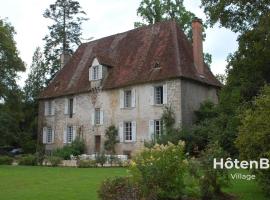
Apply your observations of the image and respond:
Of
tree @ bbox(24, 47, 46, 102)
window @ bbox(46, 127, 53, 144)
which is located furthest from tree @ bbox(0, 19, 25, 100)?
tree @ bbox(24, 47, 46, 102)

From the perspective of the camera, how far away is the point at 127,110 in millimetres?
32062

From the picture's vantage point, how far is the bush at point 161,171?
33.2ft

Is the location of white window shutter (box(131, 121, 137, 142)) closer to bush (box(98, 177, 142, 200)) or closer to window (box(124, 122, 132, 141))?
window (box(124, 122, 132, 141))

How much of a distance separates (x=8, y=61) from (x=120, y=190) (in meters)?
22.9

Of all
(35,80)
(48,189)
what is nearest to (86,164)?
(48,189)

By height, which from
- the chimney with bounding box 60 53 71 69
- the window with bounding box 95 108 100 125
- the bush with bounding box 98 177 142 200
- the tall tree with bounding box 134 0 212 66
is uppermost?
the tall tree with bounding box 134 0 212 66

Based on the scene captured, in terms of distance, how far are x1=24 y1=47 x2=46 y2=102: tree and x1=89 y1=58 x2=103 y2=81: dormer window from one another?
45.9 ft

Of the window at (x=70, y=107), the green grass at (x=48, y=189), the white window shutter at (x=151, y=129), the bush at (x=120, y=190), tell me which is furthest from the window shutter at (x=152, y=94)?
the bush at (x=120, y=190)

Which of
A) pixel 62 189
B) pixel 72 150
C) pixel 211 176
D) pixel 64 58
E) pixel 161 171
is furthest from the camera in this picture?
pixel 64 58

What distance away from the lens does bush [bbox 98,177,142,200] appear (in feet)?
33.4

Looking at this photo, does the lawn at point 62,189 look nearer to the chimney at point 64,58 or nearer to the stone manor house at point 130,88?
the stone manor house at point 130,88

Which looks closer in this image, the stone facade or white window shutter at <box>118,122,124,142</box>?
the stone facade

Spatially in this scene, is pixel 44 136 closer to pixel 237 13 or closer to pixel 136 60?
pixel 136 60

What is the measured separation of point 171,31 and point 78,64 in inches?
393
